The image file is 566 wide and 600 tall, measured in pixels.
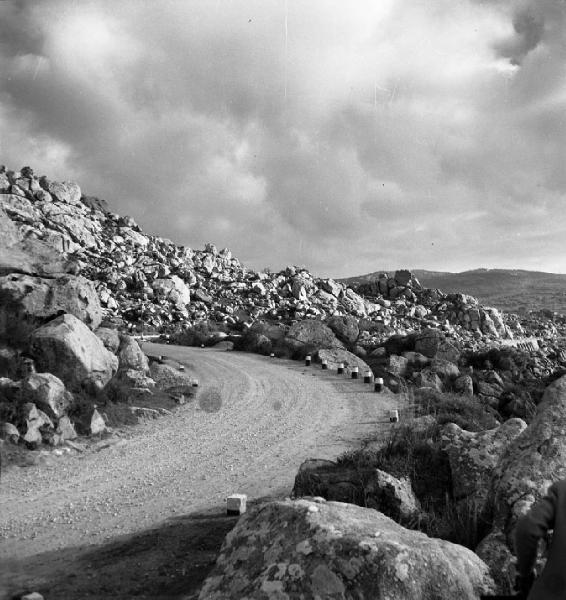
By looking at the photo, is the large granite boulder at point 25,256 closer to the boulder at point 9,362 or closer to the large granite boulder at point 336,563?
the boulder at point 9,362

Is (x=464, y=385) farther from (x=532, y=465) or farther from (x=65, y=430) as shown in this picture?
(x=65, y=430)

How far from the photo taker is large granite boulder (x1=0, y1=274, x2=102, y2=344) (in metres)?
14.5

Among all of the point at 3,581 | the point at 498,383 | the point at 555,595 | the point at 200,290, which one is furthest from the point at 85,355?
the point at 200,290

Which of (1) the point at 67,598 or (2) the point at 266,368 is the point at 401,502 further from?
(2) the point at 266,368

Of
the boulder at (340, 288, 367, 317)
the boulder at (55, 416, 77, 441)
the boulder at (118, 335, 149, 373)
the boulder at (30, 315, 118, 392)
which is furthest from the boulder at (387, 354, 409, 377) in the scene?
the boulder at (340, 288, 367, 317)

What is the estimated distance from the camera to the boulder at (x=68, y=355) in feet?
45.0

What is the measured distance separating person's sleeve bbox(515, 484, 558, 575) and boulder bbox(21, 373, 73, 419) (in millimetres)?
11198

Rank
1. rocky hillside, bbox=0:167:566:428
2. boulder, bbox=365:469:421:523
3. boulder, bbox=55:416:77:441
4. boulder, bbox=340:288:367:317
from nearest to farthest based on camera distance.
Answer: boulder, bbox=365:469:421:523, boulder, bbox=55:416:77:441, rocky hillside, bbox=0:167:566:428, boulder, bbox=340:288:367:317

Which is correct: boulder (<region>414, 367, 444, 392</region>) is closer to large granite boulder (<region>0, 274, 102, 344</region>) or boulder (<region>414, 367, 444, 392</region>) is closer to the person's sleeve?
large granite boulder (<region>0, 274, 102, 344</region>)

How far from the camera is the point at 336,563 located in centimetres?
380

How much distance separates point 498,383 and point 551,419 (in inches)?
703

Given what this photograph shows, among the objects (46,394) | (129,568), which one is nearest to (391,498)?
(129,568)

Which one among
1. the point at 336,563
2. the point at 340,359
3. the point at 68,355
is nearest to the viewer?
the point at 336,563

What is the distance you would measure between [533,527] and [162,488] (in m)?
7.68
